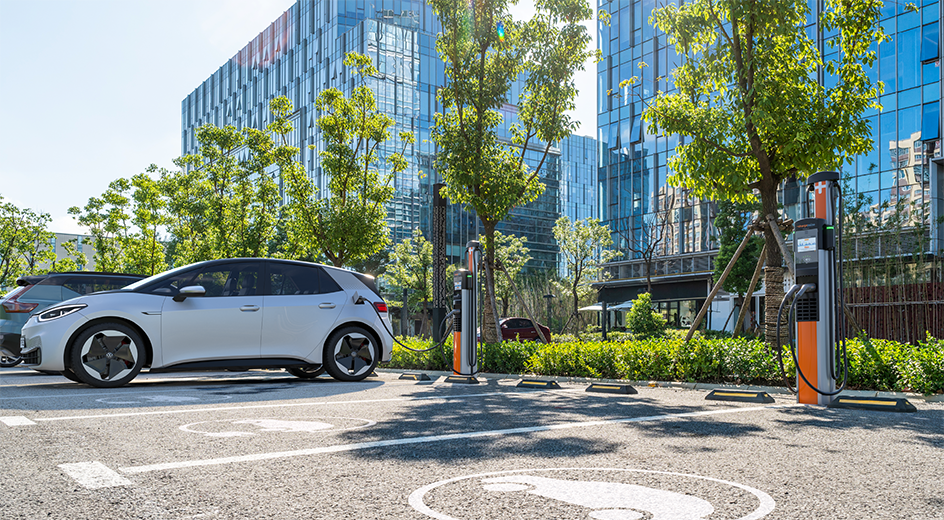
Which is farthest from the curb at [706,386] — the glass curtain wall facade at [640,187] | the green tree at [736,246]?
the glass curtain wall facade at [640,187]

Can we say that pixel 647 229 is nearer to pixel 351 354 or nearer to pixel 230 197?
pixel 230 197

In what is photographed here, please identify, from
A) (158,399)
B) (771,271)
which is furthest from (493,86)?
(158,399)

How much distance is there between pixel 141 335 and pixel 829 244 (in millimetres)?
7629

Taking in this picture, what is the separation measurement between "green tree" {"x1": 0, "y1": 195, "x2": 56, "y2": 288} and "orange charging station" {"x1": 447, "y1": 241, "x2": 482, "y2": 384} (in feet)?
127

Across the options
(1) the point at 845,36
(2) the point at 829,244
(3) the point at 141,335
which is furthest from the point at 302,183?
(2) the point at 829,244

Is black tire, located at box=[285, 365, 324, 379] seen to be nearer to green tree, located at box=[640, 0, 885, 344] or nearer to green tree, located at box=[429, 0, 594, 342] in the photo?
green tree, located at box=[429, 0, 594, 342]

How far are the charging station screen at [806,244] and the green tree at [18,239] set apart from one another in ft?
143

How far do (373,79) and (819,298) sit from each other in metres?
57.2

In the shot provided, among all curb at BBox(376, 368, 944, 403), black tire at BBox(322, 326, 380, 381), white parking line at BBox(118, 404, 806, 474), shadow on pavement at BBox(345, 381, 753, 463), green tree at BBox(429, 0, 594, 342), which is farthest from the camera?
green tree at BBox(429, 0, 594, 342)

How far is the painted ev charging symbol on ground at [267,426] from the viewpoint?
504 cm

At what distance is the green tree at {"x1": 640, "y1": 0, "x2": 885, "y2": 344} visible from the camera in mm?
10469

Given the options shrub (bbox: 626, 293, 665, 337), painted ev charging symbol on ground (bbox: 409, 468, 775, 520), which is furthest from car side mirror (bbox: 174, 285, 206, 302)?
shrub (bbox: 626, 293, 665, 337)

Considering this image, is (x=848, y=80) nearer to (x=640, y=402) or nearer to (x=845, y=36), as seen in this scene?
(x=845, y=36)

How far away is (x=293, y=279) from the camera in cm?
978
